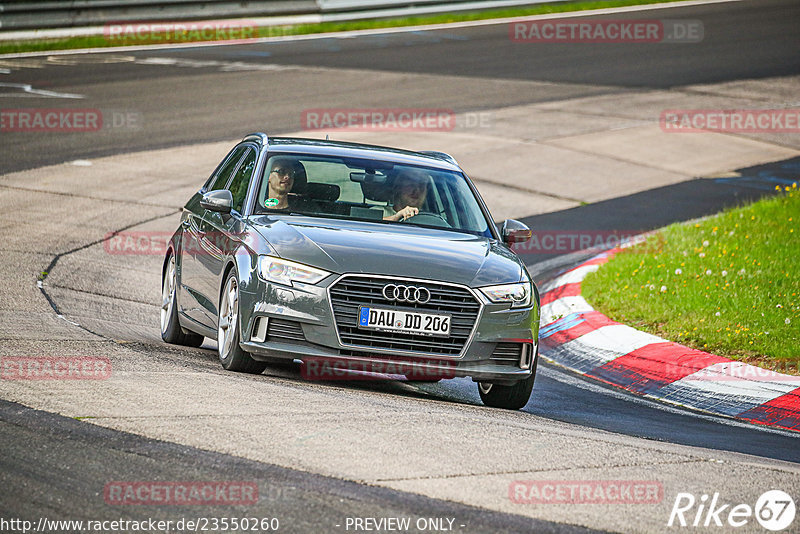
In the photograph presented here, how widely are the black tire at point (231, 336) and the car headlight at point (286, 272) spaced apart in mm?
310

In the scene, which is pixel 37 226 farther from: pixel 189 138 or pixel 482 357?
pixel 482 357

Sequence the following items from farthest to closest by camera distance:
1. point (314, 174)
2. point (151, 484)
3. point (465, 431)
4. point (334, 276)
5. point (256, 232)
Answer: point (314, 174) < point (256, 232) < point (334, 276) < point (465, 431) < point (151, 484)

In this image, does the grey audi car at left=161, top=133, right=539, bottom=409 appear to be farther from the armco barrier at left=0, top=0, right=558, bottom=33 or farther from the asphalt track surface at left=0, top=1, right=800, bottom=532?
the armco barrier at left=0, top=0, right=558, bottom=33

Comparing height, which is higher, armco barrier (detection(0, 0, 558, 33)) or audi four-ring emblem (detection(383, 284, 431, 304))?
armco barrier (detection(0, 0, 558, 33))

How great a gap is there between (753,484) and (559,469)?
36.9 inches

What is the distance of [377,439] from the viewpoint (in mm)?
6055

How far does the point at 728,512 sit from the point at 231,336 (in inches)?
148

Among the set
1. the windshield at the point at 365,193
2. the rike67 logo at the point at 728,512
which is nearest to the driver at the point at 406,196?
the windshield at the point at 365,193

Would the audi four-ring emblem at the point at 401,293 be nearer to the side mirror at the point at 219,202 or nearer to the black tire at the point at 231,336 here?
the black tire at the point at 231,336

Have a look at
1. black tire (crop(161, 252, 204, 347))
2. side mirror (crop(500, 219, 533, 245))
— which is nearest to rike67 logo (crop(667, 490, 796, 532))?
side mirror (crop(500, 219, 533, 245))

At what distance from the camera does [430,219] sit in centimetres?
887

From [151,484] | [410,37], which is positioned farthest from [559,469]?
[410,37]

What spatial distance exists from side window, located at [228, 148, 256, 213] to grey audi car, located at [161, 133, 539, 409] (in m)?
0.03

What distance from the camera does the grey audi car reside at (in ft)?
24.7
